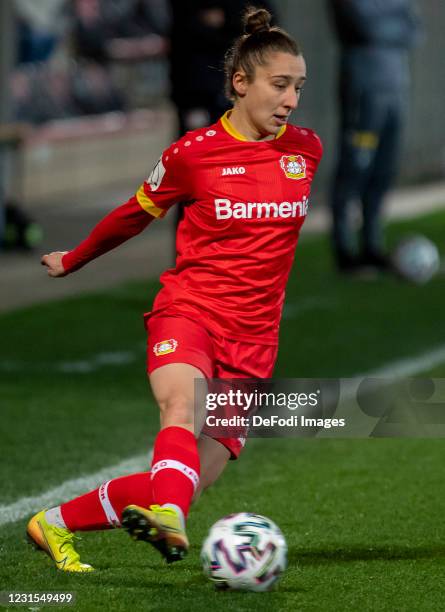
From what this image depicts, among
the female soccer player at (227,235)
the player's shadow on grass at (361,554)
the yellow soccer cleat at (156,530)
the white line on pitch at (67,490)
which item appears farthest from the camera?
the white line on pitch at (67,490)

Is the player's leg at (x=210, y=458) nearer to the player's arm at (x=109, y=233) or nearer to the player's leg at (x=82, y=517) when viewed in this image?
the player's leg at (x=82, y=517)

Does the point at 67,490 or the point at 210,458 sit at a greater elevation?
the point at 210,458

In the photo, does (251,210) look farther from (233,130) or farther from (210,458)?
(210,458)

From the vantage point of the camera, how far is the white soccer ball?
1212 centimetres

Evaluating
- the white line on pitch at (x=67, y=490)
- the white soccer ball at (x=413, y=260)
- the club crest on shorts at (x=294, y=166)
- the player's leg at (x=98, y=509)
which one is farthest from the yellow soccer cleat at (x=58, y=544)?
the white soccer ball at (x=413, y=260)

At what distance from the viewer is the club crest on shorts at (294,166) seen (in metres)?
4.79

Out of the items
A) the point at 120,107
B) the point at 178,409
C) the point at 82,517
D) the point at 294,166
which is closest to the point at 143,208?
the point at 294,166

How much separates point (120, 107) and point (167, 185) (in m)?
16.7

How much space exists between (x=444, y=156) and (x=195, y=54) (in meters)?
13.7

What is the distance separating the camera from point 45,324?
1031 centimetres

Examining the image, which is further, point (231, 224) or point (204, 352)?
point (231, 224)

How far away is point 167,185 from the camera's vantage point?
15.7 feet

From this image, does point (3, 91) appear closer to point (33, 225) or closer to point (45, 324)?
point (33, 225)
